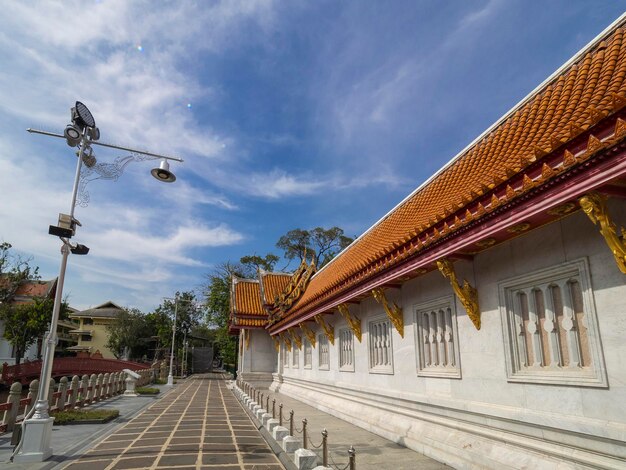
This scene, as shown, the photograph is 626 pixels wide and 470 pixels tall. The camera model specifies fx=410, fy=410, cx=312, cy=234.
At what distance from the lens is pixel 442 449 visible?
6438mm

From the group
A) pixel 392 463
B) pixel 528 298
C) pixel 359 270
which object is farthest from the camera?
pixel 359 270

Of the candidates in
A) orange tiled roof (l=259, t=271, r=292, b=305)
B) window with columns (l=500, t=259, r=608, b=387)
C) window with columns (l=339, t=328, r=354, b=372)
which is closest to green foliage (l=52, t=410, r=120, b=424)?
window with columns (l=339, t=328, r=354, b=372)

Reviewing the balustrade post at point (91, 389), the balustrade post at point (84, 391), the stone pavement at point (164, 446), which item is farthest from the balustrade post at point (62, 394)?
the balustrade post at point (91, 389)

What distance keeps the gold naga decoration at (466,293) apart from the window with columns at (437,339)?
2.01 feet

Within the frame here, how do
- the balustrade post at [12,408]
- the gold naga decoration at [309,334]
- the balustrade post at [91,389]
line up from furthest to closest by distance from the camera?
the balustrade post at [91,389] < the gold naga decoration at [309,334] < the balustrade post at [12,408]

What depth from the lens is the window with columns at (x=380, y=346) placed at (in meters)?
9.26

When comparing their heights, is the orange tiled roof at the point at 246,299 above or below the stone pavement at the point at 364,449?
above

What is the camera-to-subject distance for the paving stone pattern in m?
7.18

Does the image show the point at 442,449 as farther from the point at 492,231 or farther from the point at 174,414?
the point at 174,414

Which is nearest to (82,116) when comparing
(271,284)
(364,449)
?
(364,449)

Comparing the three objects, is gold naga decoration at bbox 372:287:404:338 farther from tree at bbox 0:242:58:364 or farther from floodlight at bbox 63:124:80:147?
tree at bbox 0:242:58:364

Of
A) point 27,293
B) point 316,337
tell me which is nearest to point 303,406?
point 316,337

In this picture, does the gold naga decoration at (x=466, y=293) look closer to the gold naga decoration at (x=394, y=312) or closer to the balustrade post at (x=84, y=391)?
the gold naga decoration at (x=394, y=312)

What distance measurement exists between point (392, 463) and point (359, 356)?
4.56m
